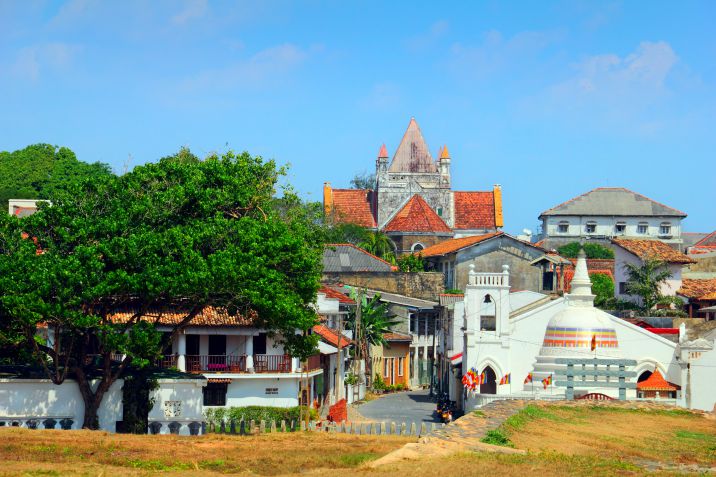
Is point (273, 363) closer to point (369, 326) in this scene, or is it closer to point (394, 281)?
point (369, 326)

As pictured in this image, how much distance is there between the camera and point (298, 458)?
28.8 meters

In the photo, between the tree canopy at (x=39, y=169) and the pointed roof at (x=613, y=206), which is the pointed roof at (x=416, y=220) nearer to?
the pointed roof at (x=613, y=206)

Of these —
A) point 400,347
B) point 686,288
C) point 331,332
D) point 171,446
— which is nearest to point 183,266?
point 171,446

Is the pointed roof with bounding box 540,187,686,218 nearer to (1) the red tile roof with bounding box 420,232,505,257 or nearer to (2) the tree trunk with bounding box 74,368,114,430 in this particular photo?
(1) the red tile roof with bounding box 420,232,505,257

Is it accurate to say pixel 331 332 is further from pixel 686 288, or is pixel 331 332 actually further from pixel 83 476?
pixel 83 476

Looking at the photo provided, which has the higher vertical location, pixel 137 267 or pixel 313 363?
pixel 137 267

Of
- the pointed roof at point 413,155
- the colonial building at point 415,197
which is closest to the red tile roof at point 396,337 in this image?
the colonial building at point 415,197

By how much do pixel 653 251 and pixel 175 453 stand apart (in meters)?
49.1

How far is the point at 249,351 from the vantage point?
4762cm

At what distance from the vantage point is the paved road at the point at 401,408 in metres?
52.6

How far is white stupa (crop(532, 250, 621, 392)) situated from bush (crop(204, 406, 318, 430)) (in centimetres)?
1078

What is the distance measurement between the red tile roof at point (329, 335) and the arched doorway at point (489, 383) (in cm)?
680

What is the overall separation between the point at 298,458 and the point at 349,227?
71678mm

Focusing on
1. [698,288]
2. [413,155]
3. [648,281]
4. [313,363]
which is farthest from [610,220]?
[313,363]
